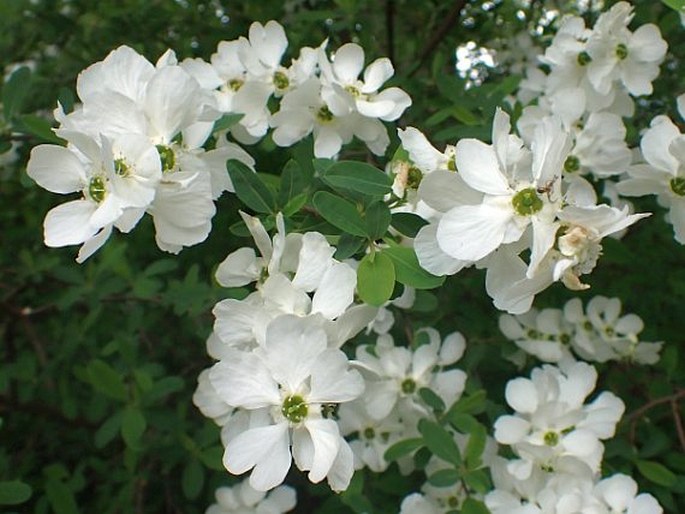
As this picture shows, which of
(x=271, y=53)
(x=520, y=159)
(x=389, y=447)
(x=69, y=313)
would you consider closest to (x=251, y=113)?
(x=271, y=53)

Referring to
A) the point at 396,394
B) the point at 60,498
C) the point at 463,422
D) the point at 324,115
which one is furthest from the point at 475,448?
the point at 60,498

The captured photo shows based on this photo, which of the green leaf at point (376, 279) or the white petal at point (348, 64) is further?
the white petal at point (348, 64)

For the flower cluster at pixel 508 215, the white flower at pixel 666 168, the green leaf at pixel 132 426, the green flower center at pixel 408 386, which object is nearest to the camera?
the flower cluster at pixel 508 215

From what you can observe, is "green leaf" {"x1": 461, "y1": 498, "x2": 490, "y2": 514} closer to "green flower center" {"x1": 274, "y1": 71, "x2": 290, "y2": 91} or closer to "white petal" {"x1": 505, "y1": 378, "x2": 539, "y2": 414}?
"white petal" {"x1": 505, "y1": 378, "x2": 539, "y2": 414}

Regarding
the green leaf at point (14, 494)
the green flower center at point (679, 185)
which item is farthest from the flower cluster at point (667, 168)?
the green leaf at point (14, 494)

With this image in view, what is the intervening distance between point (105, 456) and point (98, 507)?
24 cm

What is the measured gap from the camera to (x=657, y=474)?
139 centimetres

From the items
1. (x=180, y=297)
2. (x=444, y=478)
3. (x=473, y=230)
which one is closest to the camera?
(x=473, y=230)

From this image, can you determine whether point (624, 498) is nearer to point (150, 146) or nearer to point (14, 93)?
point (150, 146)

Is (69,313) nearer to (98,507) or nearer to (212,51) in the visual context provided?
(98,507)

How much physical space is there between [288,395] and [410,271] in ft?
0.65

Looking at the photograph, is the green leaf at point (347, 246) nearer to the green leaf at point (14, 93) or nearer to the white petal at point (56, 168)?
the white petal at point (56, 168)

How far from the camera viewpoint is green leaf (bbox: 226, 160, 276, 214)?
101 cm

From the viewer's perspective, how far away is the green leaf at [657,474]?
1376 mm
